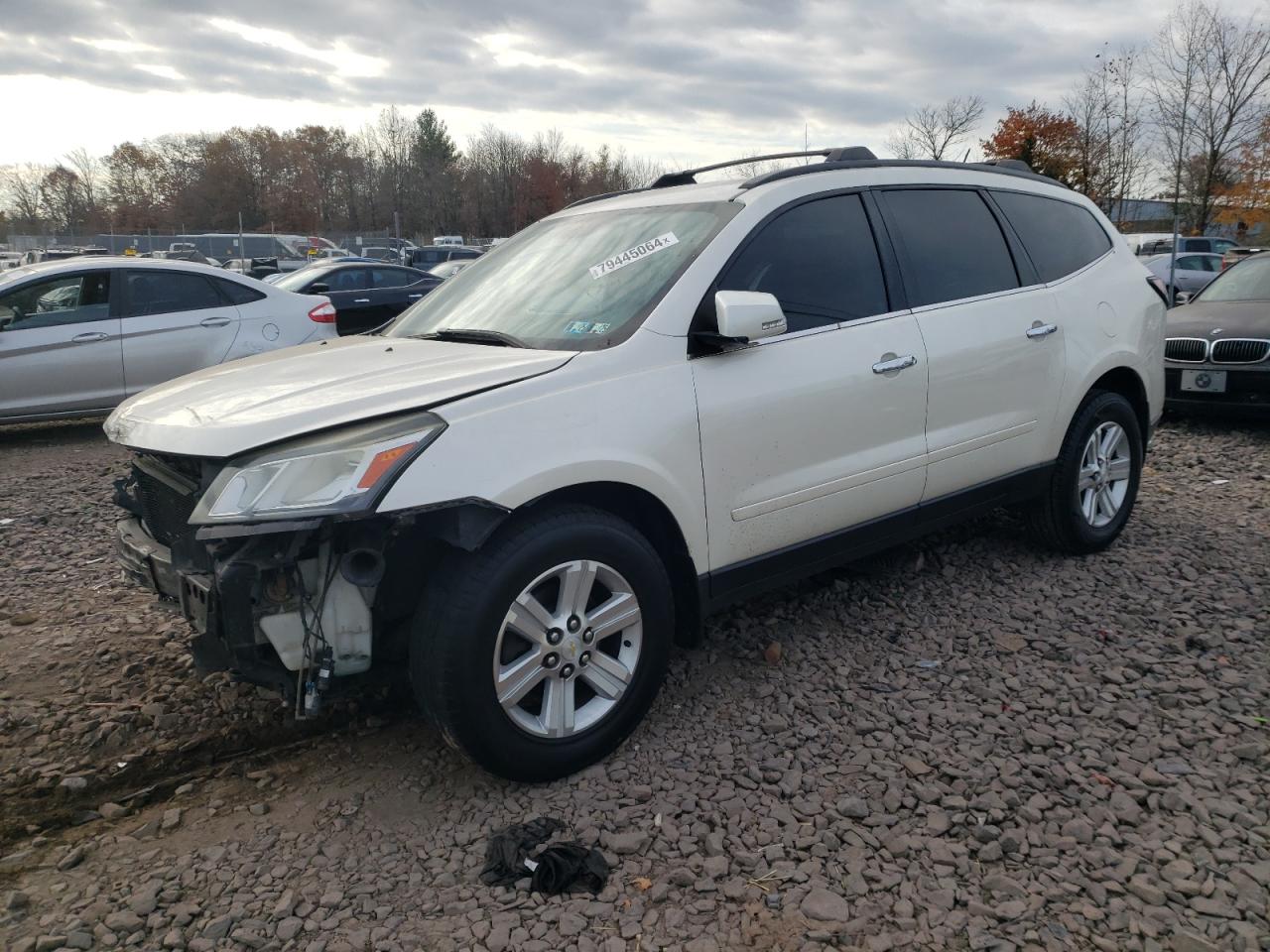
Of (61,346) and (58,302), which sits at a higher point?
(58,302)

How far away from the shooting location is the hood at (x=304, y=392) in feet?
9.05

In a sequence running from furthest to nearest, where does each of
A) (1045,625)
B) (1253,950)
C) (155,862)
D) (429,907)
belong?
(1045,625) < (155,862) < (429,907) < (1253,950)

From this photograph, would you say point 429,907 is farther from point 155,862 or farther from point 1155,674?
point 1155,674

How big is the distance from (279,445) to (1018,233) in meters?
3.54

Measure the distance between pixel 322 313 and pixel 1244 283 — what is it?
28.5ft

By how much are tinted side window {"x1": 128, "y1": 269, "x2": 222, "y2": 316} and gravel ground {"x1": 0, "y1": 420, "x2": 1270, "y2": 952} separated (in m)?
4.56

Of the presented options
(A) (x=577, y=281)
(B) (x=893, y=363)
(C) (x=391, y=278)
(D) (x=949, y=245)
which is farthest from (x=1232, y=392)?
(C) (x=391, y=278)

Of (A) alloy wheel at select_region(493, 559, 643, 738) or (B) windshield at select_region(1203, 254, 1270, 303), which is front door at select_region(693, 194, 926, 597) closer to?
(A) alloy wheel at select_region(493, 559, 643, 738)

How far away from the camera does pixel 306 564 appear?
2725 mm

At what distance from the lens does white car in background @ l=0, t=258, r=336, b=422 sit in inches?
310

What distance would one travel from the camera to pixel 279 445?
272 centimetres

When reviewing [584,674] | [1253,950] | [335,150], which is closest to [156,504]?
[584,674]

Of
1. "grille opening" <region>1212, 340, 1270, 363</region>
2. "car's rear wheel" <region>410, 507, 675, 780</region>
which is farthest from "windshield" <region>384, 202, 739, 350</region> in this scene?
"grille opening" <region>1212, 340, 1270, 363</region>

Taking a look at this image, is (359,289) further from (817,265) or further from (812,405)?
(812,405)
